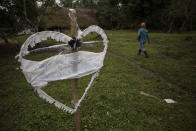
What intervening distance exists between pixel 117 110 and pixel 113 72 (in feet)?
9.06

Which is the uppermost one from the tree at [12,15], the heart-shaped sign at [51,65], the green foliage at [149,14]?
the green foliage at [149,14]

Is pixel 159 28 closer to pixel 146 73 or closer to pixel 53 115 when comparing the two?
pixel 146 73

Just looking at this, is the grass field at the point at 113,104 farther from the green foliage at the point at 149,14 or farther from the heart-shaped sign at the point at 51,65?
the green foliage at the point at 149,14

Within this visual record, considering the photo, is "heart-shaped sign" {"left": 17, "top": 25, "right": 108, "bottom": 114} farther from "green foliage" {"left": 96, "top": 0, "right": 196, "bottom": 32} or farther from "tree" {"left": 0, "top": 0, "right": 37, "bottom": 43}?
"green foliage" {"left": 96, "top": 0, "right": 196, "bottom": 32}

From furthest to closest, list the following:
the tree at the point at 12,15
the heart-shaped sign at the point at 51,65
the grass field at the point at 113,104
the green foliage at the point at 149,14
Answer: the green foliage at the point at 149,14 → the tree at the point at 12,15 → the grass field at the point at 113,104 → the heart-shaped sign at the point at 51,65

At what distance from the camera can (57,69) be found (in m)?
1.80

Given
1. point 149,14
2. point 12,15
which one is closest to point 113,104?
point 12,15

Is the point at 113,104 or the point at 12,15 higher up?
the point at 12,15

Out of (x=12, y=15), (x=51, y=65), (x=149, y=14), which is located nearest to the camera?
(x=51, y=65)

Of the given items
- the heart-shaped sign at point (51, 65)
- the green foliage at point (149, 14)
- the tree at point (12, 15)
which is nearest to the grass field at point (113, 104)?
the heart-shaped sign at point (51, 65)

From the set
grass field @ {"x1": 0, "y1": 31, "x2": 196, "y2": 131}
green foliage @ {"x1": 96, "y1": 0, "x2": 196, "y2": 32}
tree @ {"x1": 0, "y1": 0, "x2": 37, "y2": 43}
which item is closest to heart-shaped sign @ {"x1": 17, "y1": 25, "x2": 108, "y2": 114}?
grass field @ {"x1": 0, "y1": 31, "x2": 196, "y2": 131}

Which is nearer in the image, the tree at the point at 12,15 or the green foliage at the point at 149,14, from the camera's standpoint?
the tree at the point at 12,15

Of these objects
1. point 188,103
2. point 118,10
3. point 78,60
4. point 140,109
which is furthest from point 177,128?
point 118,10

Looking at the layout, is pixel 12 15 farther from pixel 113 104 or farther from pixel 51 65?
pixel 51 65
